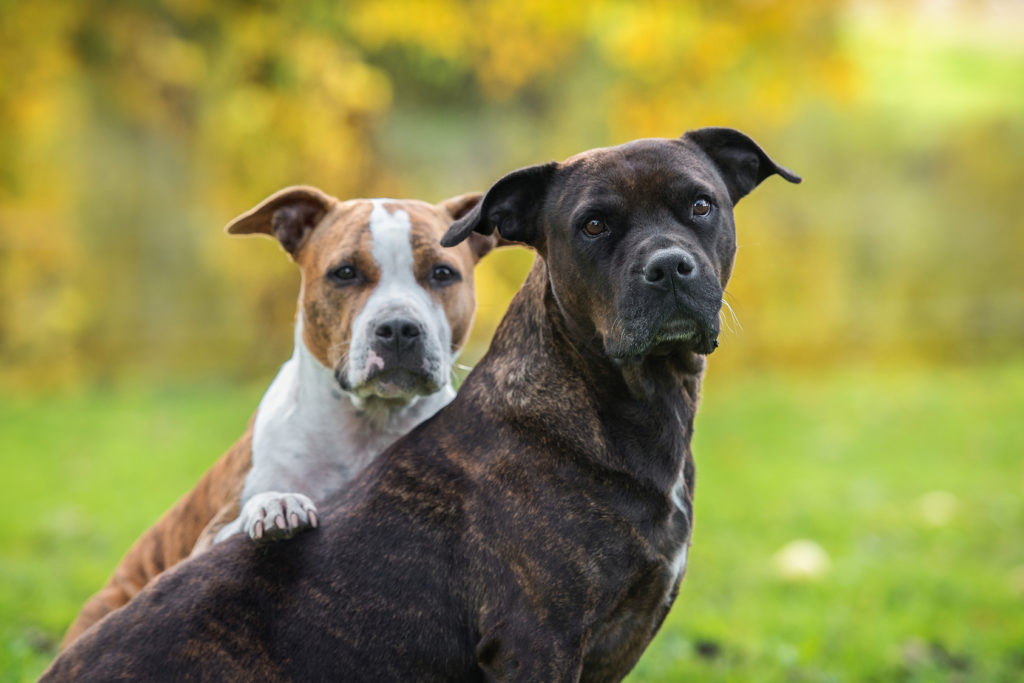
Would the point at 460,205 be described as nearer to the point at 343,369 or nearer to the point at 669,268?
the point at 343,369

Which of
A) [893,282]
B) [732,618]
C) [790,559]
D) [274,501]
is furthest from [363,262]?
[893,282]

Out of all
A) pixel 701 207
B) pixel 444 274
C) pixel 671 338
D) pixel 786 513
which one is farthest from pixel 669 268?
pixel 786 513

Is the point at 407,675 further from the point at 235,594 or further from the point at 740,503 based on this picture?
the point at 740,503

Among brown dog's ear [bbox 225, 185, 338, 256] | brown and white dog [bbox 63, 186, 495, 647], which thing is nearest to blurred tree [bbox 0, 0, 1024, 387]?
brown dog's ear [bbox 225, 185, 338, 256]

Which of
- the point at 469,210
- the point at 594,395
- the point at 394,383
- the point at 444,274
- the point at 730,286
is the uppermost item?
the point at 730,286

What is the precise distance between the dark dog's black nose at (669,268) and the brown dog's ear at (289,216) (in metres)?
1.97

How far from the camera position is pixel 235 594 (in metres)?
3.10

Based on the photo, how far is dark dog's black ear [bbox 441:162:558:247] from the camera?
130 inches

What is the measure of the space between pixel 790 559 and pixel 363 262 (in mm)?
3873

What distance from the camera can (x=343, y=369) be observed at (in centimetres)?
410

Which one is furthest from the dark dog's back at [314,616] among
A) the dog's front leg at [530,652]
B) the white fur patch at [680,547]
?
the white fur patch at [680,547]

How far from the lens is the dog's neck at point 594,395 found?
10.3 ft

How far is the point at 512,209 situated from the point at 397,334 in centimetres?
82

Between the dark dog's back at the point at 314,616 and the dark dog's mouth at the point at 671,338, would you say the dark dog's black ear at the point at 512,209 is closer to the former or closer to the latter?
the dark dog's mouth at the point at 671,338
